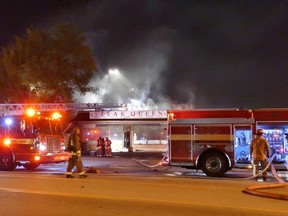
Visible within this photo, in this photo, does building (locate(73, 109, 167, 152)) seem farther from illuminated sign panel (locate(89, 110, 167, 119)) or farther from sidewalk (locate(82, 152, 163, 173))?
sidewalk (locate(82, 152, 163, 173))

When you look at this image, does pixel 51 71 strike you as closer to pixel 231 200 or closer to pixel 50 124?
pixel 50 124

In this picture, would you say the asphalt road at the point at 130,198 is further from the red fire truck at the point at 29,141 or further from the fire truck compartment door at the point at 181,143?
the red fire truck at the point at 29,141

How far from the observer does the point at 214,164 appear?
48.4 ft

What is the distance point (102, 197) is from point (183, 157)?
20.5ft

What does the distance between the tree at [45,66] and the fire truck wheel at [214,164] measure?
55.3 feet

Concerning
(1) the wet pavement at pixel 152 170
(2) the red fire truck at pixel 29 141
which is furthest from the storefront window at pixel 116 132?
(2) the red fire truck at pixel 29 141

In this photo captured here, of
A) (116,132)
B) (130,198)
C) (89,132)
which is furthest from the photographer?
(116,132)

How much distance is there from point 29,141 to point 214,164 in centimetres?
667

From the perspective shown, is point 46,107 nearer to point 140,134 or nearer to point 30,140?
point 30,140

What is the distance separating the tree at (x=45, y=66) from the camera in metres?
29.3

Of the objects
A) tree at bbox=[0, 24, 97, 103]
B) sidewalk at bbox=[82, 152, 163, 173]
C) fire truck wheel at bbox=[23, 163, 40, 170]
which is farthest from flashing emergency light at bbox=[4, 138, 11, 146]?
tree at bbox=[0, 24, 97, 103]

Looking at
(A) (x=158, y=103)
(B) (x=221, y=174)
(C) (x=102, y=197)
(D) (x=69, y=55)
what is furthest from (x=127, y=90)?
(C) (x=102, y=197)

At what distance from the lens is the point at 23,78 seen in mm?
28984

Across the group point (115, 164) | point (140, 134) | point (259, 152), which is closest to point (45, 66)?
point (140, 134)
